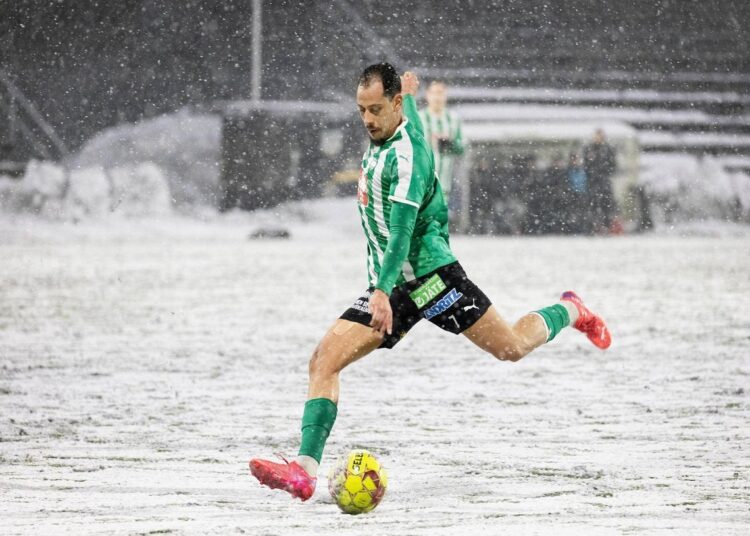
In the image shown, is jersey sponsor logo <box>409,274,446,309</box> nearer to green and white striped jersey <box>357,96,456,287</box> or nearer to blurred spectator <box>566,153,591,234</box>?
green and white striped jersey <box>357,96,456,287</box>

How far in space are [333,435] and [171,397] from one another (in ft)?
4.59

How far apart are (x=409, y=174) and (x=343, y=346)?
0.66 m

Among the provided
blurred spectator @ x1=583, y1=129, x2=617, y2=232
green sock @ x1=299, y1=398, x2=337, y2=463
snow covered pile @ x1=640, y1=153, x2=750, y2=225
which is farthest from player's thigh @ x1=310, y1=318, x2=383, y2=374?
snow covered pile @ x1=640, y1=153, x2=750, y2=225

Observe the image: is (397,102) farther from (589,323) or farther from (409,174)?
(589,323)

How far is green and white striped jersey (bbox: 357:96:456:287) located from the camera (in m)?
4.42

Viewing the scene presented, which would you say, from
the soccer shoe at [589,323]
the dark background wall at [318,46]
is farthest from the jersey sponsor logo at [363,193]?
the dark background wall at [318,46]

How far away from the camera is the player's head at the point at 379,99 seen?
443cm

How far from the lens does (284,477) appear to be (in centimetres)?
415

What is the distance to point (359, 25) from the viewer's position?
961 inches

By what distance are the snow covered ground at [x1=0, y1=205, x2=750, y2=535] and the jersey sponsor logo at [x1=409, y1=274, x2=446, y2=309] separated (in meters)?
0.67

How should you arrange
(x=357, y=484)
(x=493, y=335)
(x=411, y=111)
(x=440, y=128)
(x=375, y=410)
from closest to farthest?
(x=357, y=484)
(x=493, y=335)
(x=411, y=111)
(x=375, y=410)
(x=440, y=128)

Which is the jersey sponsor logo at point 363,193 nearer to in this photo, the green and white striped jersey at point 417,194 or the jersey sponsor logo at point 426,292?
the green and white striped jersey at point 417,194

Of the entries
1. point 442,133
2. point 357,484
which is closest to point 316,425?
point 357,484

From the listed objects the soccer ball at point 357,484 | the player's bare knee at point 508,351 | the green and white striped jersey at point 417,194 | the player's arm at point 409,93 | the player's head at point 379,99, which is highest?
the player's arm at point 409,93
